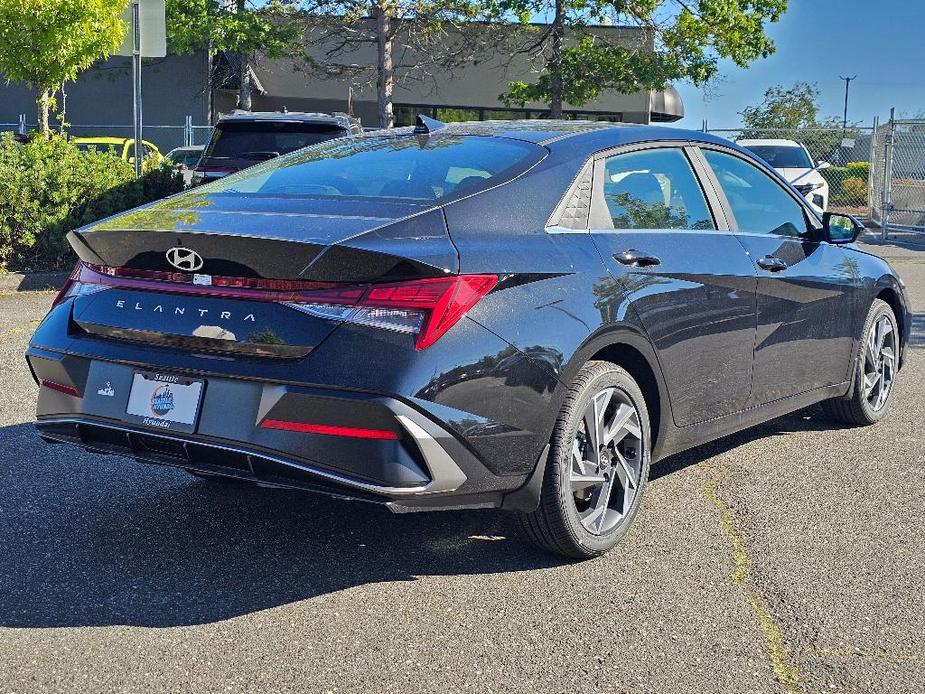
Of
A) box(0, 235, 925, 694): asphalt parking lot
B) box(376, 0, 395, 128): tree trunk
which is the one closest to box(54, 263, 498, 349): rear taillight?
box(0, 235, 925, 694): asphalt parking lot

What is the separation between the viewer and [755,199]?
5.64 metres

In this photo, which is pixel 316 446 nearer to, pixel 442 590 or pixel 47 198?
pixel 442 590

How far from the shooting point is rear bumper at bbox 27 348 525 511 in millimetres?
3678

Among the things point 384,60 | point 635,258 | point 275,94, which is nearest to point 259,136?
point 635,258

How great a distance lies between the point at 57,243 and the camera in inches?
464

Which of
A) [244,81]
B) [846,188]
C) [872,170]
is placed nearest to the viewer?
[872,170]

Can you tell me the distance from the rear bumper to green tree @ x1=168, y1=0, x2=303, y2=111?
26799 mm

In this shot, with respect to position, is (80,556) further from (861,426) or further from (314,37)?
(314,37)

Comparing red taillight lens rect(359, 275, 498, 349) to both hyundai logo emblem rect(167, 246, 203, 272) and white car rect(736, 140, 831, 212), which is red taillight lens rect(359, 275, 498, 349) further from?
white car rect(736, 140, 831, 212)

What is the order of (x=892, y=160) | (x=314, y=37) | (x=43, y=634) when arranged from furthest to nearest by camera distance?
(x=314, y=37) → (x=892, y=160) → (x=43, y=634)

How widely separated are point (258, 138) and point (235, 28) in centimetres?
1870

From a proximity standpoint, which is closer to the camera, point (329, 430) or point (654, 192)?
point (329, 430)

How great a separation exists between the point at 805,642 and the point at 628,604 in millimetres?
573

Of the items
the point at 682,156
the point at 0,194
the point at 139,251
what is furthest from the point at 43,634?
the point at 0,194
